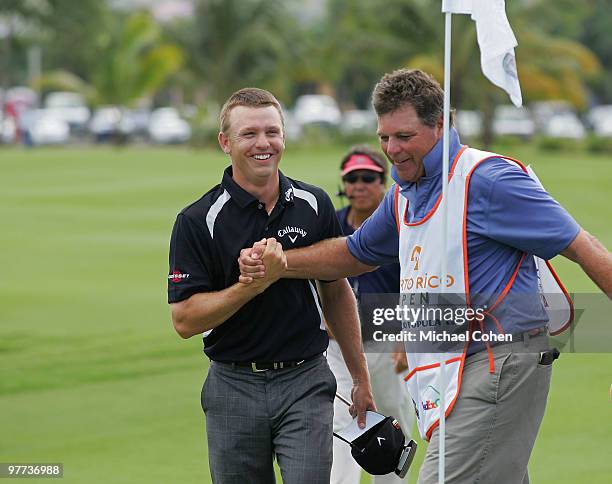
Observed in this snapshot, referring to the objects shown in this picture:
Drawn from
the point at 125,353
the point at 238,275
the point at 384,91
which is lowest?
the point at 125,353

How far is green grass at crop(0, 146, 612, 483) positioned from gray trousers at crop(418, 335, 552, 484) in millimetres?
3082

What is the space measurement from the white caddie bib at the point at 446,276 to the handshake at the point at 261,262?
0.54 metres

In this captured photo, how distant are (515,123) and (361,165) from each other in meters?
52.4

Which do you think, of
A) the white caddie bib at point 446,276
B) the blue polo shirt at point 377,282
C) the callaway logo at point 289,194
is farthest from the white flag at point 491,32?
the blue polo shirt at point 377,282

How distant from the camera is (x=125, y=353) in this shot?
41.0ft

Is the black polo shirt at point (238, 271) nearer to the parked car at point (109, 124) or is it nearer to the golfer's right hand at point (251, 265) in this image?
the golfer's right hand at point (251, 265)

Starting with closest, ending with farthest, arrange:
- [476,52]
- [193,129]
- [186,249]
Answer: [186,249] < [476,52] < [193,129]

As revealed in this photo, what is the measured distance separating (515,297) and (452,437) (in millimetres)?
613

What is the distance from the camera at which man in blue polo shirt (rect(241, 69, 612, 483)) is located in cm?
465

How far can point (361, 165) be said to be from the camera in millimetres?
7387

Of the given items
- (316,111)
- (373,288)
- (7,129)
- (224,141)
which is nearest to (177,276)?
(224,141)

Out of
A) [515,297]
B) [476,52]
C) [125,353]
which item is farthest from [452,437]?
[476,52]

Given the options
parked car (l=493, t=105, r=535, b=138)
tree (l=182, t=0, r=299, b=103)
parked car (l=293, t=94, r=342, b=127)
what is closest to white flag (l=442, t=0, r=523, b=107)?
tree (l=182, t=0, r=299, b=103)

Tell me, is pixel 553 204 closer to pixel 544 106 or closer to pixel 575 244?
pixel 575 244
